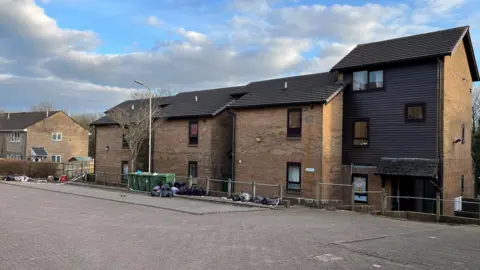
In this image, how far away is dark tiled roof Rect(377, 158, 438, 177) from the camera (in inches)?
814

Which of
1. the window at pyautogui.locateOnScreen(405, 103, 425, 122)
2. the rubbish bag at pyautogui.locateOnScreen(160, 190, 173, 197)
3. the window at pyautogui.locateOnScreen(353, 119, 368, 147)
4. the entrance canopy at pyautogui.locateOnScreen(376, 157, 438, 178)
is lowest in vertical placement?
the rubbish bag at pyautogui.locateOnScreen(160, 190, 173, 197)

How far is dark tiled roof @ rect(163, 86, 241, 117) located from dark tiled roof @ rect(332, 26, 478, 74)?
368 inches

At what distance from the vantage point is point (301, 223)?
15.1 m

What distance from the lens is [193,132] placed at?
30734 millimetres

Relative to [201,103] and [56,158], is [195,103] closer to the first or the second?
[201,103]

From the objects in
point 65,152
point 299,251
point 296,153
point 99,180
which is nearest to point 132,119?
point 99,180

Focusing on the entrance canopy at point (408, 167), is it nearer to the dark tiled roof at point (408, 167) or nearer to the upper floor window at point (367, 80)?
the dark tiled roof at point (408, 167)

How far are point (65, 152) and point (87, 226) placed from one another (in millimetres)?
55398

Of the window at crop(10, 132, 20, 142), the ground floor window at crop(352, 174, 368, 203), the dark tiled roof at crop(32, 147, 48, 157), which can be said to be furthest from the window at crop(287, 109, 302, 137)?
the window at crop(10, 132, 20, 142)

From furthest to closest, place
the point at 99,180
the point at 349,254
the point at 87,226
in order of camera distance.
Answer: the point at 99,180
the point at 87,226
the point at 349,254

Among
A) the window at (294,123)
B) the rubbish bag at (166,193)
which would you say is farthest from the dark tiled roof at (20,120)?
the window at (294,123)

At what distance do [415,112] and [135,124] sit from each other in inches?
831

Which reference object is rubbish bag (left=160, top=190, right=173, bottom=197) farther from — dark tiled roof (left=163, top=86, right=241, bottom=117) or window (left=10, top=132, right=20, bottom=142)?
window (left=10, top=132, right=20, bottom=142)

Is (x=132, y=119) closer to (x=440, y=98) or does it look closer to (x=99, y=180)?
(x=99, y=180)
